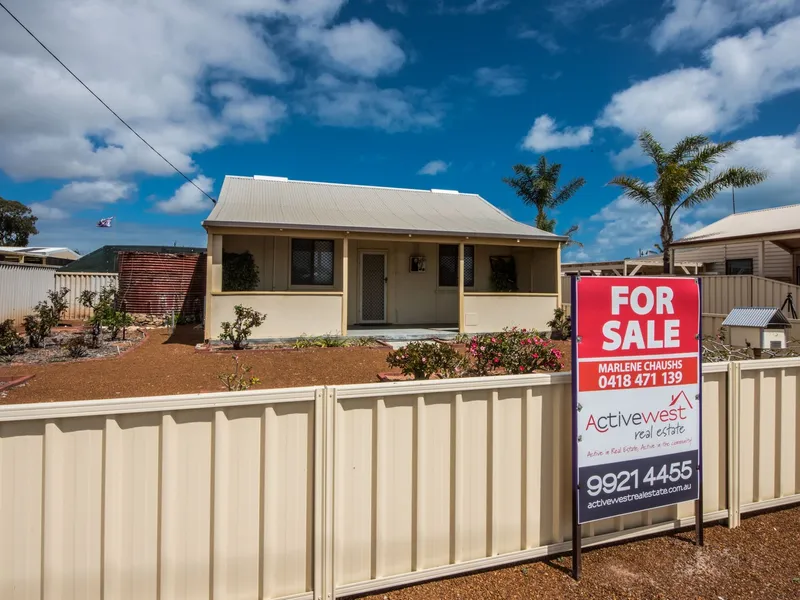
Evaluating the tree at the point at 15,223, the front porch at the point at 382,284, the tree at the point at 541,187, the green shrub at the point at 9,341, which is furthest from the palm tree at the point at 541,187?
the tree at the point at 15,223

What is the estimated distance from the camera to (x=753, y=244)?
17406 mm

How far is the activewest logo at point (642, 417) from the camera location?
258 cm

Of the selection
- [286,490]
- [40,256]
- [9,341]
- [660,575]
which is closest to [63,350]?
[9,341]

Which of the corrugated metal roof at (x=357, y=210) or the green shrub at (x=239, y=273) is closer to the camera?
the corrugated metal roof at (x=357, y=210)

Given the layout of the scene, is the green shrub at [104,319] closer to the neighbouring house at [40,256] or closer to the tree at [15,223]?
the neighbouring house at [40,256]

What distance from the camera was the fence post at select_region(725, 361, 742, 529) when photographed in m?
3.02

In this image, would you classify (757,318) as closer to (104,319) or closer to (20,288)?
(104,319)

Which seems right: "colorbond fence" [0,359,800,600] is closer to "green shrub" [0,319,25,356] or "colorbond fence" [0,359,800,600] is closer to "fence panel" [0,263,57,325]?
"green shrub" [0,319,25,356]

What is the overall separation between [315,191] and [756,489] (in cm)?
1415

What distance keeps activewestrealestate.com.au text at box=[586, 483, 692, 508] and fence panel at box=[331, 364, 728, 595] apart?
0.17 metres

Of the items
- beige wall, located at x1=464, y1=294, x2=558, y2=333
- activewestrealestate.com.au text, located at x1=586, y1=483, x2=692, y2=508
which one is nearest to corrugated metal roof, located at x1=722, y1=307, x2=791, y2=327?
activewestrealestate.com.au text, located at x1=586, y1=483, x2=692, y2=508

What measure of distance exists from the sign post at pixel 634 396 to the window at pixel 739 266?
60.7 ft

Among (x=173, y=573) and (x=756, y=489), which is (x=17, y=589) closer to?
(x=173, y=573)

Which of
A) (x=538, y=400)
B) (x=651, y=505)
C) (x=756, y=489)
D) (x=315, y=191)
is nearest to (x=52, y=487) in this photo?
(x=538, y=400)
